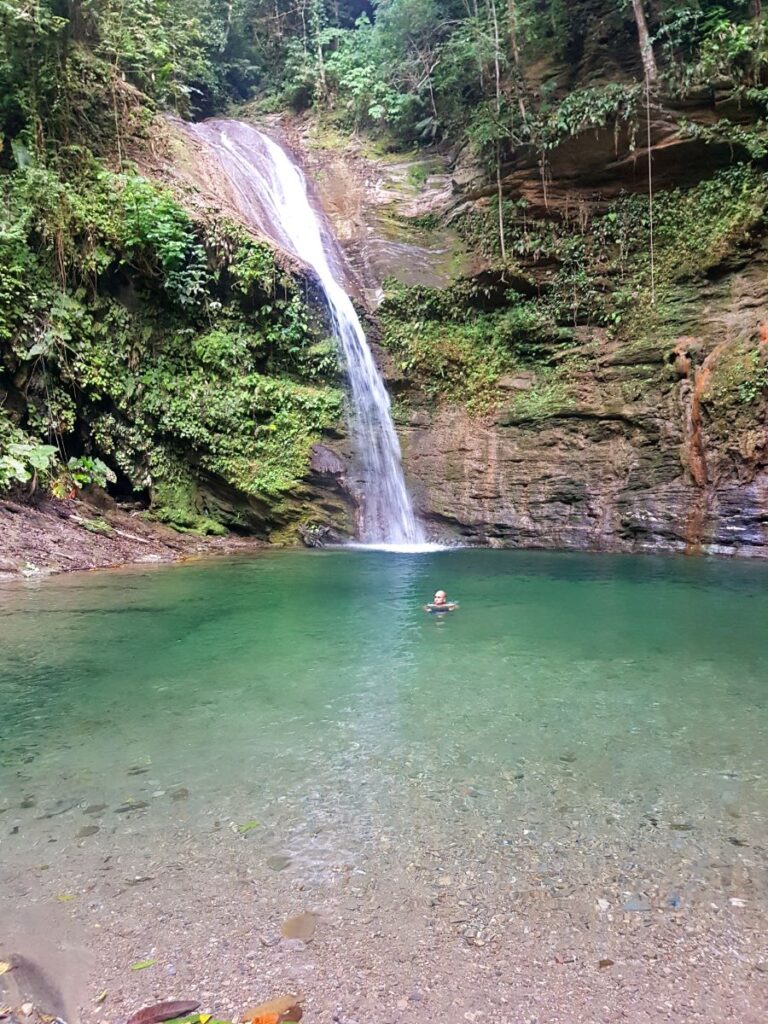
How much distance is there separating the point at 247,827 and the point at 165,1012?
94 centimetres

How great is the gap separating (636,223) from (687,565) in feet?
27.0

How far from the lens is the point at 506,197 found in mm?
14781

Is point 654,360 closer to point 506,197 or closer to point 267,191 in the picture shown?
point 506,197

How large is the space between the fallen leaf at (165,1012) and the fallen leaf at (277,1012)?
11cm

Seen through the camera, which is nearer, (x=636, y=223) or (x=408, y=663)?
(x=408, y=663)

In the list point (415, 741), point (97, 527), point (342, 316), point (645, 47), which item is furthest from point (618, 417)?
point (415, 741)

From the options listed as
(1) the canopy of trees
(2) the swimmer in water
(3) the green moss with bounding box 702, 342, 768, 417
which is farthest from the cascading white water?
(2) the swimmer in water

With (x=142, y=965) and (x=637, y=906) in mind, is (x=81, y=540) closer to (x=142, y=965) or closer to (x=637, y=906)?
(x=142, y=965)

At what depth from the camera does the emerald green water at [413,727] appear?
2514 mm

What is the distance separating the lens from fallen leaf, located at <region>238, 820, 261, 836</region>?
101 inches

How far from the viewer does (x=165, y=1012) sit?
167 centimetres

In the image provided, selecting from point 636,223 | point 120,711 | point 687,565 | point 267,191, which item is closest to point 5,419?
point 120,711

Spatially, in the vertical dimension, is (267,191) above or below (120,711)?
above

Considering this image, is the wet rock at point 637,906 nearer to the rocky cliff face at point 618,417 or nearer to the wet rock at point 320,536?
the rocky cliff face at point 618,417
